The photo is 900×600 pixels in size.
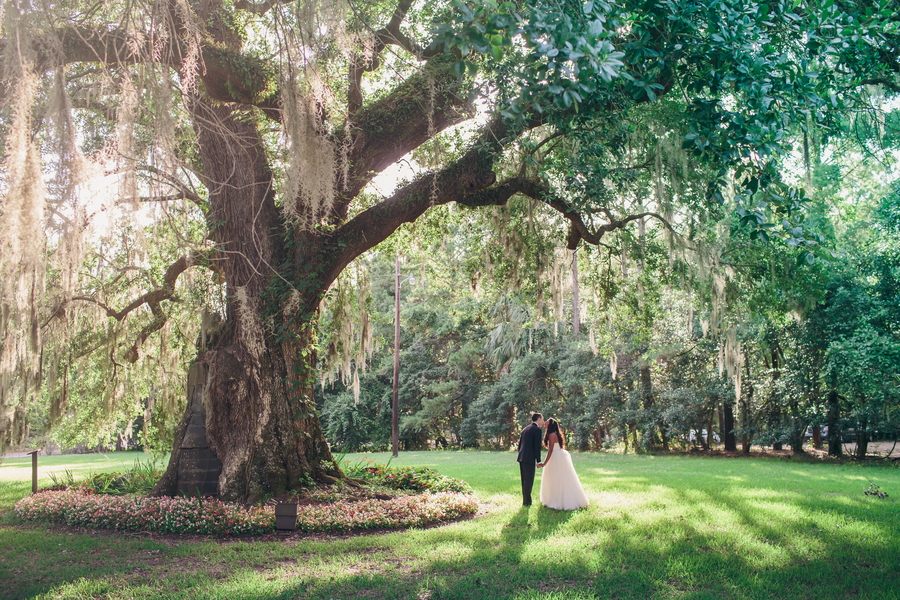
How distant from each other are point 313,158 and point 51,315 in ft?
16.0

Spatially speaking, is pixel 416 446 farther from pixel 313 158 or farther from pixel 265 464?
pixel 313 158

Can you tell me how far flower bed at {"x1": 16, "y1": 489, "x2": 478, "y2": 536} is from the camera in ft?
21.0

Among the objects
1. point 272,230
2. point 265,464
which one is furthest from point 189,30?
point 265,464

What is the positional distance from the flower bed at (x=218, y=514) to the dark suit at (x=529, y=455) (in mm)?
741

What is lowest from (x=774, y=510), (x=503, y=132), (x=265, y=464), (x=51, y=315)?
(x=774, y=510)

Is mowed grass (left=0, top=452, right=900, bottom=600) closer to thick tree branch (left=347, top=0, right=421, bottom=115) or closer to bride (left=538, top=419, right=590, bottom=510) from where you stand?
bride (left=538, top=419, right=590, bottom=510)

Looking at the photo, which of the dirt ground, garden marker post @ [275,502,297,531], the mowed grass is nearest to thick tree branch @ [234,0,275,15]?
garden marker post @ [275,502,297,531]

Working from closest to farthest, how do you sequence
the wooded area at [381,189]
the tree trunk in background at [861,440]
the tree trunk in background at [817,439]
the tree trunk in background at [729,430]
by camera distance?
the wooded area at [381,189], the tree trunk in background at [861,440], the tree trunk in background at [817,439], the tree trunk in background at [729,430]

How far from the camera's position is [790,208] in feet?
14.3

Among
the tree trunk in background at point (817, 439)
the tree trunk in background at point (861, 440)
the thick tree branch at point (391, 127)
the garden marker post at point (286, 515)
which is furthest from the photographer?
the tree trunk in background at point (817, 439)

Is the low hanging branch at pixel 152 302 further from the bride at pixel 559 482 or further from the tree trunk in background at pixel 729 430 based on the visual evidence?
the tree trunk in background at pixel 729 430

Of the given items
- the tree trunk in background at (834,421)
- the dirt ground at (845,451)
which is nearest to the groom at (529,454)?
the tree trunk in background at (834,421)

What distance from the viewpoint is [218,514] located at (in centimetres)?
655

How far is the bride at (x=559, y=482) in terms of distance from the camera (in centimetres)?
750
